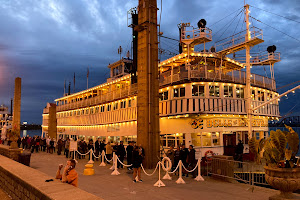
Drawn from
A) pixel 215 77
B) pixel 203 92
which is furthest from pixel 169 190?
pixel 215 77

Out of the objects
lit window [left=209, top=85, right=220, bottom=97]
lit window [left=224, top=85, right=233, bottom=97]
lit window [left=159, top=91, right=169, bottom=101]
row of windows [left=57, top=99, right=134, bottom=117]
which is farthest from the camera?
row of windows [left=57, top=99, right=134, bottom=117]

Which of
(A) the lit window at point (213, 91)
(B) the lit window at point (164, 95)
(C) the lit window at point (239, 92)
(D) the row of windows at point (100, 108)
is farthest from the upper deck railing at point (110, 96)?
(C) the lit window at point (239, 92)

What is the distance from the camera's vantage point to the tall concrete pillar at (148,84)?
47.6ft

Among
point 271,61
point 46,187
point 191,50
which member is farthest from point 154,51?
point 271,61

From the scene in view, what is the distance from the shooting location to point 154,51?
15508 mm

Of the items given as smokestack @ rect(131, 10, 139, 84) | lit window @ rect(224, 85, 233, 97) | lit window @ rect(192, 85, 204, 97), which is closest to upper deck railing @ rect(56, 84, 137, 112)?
smokestack @ rect(131, 10, 139, 84)

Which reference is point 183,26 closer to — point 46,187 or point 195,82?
point 195,82

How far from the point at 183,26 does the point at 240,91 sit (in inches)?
306

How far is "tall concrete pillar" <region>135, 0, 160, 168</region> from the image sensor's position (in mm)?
14523

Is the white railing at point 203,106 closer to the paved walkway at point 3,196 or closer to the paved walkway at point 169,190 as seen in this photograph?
the paved walkway at point 169,190

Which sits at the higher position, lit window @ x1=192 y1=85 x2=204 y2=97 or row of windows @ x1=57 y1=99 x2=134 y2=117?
lit window @ x1=192 y1=85 x2=204 y2=97

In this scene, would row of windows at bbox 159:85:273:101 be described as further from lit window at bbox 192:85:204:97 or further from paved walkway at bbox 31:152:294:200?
paved walkway at bbox 31:152:294:200

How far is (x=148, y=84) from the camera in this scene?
1505cm

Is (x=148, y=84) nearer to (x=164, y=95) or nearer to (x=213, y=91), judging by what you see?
(x=164, y=95)
